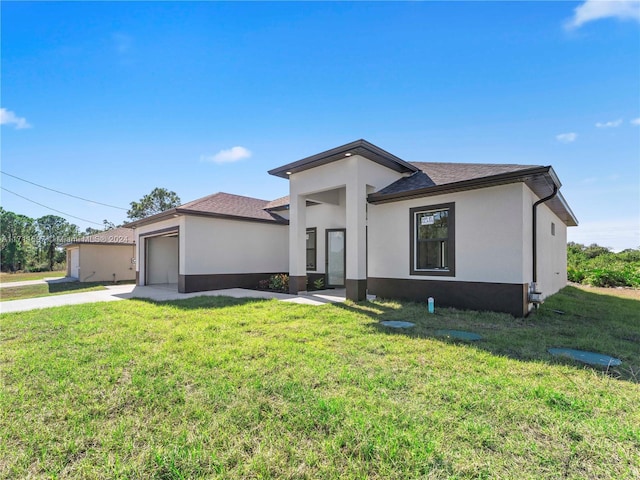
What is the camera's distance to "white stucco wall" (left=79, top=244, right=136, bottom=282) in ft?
60.5

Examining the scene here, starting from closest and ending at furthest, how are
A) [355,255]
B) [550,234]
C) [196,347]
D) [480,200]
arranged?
[196,347], [480,200], [355,255], [550,234]

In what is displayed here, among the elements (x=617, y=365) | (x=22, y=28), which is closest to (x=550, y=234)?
(x=617, y=365)

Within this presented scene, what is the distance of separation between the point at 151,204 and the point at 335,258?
3304cm

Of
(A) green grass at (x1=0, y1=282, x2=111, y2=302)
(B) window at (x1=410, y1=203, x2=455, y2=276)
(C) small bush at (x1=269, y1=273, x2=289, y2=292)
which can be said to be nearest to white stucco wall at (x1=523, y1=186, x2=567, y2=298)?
(B) window at (x1=410, y1=203, x2=455, y2=276)

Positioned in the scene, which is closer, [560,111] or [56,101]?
[560,111]

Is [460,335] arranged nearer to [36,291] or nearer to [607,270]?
[607,270]

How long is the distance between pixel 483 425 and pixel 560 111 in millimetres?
10677

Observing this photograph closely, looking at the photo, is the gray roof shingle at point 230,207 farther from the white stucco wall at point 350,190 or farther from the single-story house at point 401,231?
the white stucco wall at point 350,190

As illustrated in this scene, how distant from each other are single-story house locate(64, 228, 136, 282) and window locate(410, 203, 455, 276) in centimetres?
1827

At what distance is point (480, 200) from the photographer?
7.27m

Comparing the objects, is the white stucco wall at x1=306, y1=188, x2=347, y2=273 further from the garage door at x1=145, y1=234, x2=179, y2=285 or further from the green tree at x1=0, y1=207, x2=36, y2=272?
the green tree at x1=0, y1=207, x2=36, y2=272

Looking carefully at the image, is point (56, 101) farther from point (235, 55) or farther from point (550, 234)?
point (550, 234)

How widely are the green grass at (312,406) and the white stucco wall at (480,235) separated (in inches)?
83.2

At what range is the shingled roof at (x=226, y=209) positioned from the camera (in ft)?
38.2
